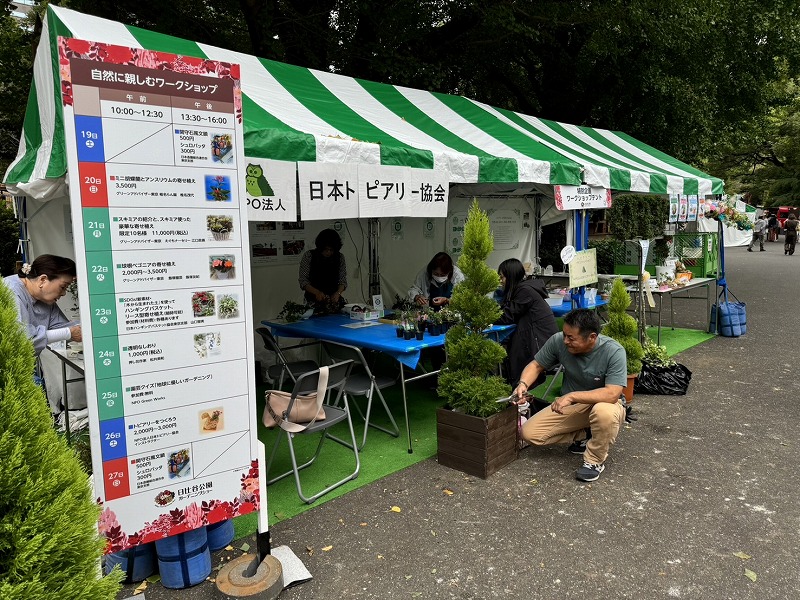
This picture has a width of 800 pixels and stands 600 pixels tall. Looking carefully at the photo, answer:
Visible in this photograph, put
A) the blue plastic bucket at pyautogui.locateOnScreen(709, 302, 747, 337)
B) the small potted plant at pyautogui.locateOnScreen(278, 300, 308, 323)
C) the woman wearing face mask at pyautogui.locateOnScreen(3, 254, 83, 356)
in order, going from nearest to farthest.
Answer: the woman wearing face mask at pyautogui.locateOnScreen(3, 254, 83, 356) → the small potted plant at pyautogui.locateOnScreen(278, 300, 308, 323) → the blue plastic bucket at pyautogui.locateOnScreen(709, 302, 747, 337)

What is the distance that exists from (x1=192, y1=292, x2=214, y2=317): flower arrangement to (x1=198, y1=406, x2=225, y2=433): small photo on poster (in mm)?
475

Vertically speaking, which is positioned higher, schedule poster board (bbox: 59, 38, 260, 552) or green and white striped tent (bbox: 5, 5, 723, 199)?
green and white striped tent (bbox: 5, 5, 723, 199)

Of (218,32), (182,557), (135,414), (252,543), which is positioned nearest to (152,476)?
(135,414)

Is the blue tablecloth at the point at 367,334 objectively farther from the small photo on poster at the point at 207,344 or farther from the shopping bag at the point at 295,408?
the small photo on poster at the point at 207,344

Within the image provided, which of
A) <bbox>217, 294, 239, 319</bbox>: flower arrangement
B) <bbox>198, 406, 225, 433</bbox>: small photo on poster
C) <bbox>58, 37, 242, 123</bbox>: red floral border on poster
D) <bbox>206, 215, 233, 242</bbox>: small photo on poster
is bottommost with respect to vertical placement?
<bbox>198, 406, 225, 433</bbox>: small photo on poster

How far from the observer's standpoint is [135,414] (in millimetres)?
2547

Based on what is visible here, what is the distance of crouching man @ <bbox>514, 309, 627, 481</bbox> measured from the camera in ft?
12.9

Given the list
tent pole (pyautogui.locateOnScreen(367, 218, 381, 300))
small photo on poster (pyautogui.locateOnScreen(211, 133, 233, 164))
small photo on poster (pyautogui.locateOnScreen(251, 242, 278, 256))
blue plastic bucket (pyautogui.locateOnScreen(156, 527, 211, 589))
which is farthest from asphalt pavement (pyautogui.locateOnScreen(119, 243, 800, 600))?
tent pole (pyautogui.locateOnScreen(367, 218, 381, 300))

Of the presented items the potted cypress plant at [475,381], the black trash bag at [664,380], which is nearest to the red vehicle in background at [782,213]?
the black trash bag at [664,380]

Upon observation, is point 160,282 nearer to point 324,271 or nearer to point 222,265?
point 222,265

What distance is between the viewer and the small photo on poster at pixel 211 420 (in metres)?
2.71

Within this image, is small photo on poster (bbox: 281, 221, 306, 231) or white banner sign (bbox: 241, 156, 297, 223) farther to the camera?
small photo on poster (bbox: 281, 221, 306, 231)

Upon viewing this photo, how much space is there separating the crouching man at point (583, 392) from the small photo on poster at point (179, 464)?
2351 millimetres

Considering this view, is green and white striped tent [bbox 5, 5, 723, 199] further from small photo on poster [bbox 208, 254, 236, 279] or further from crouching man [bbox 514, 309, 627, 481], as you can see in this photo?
crouching man [bbox 514, 309, 627, 481]
